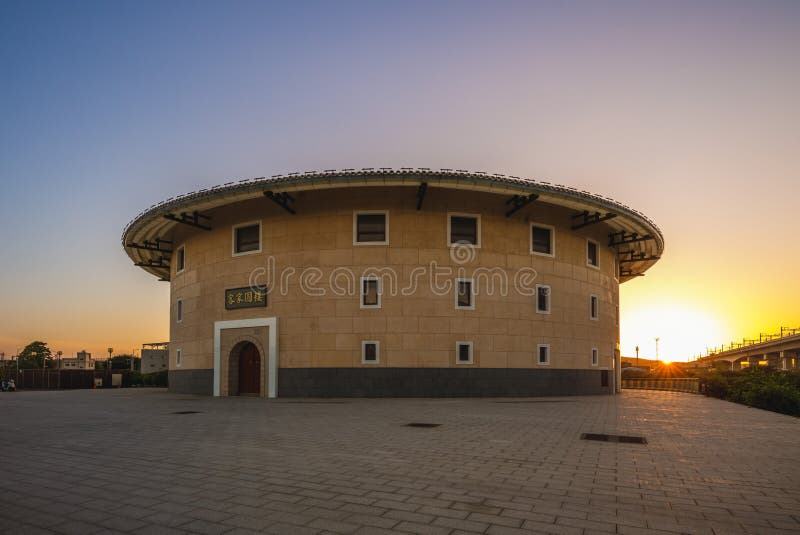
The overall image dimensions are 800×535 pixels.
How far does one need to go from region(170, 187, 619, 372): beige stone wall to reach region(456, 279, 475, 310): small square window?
0.99 feet

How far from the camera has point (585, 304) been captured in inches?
1070

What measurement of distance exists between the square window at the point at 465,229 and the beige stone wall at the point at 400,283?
318 millimetres

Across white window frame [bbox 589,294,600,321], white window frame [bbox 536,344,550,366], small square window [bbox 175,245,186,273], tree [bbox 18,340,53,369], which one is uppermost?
small square window [bbox 175,245,186,273]

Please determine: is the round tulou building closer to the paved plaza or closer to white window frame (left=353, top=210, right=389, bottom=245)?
white window frame (left=353, top=210, right=389, bottom=245)

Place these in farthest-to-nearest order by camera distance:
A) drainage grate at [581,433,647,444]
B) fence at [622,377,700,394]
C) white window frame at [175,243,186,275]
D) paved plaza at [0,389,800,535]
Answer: fence at [622,377,700,394]
white window frame at [175,243,186,275]
drainage grate at [581,433,647,444]
paved plaza at [0,389,800,535]

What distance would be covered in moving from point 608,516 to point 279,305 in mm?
19856

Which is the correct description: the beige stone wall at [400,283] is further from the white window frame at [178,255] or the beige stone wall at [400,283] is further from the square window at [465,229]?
the white window frame at [178,255]

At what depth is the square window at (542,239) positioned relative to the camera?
25469mm

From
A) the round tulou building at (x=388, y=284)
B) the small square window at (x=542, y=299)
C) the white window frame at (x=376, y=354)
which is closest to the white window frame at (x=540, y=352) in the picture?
the round tulou building at (x=388, y=284)

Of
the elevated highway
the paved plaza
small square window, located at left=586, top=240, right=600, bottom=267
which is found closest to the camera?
the paved plaza

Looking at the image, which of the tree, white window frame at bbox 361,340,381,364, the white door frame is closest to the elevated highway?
white window frame at bbox 361,340,381,364

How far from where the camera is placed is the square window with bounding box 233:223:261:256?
2494cm

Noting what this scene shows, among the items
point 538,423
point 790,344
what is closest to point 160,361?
point 538,423

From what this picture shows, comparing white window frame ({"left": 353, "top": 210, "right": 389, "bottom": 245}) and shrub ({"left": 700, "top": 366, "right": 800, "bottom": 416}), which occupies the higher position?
white window frame ({"left": 353, "top": 210, "right": 389, "bottom": 245})
